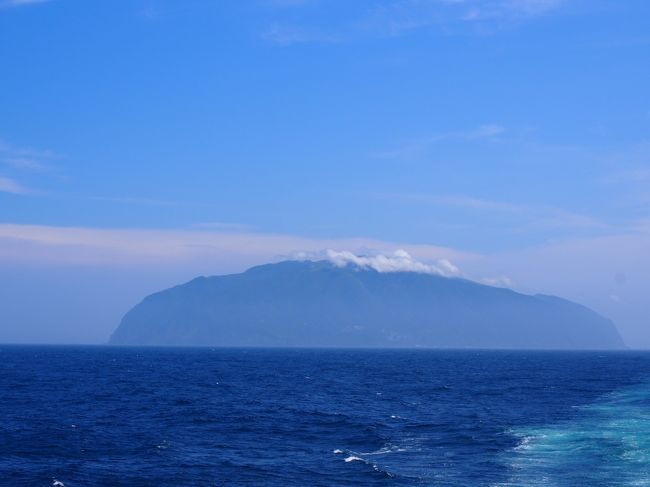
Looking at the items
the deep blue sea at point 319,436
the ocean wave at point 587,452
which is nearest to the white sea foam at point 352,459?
the deep blue sea at point 319,436

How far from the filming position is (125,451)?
67.7 metres

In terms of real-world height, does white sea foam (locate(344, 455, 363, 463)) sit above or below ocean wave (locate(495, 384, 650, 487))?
below

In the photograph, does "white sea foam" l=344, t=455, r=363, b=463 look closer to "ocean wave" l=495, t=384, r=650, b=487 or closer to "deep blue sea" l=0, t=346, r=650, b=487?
"deep blue sea" l=0, t=346, r=650, b=487

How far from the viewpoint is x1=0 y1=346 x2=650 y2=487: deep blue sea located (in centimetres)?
5891

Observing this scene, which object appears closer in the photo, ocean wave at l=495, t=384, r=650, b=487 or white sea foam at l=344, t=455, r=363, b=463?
ocean wave at l=495, t=384, r=650, b=487

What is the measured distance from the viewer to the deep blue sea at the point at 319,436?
58.9m

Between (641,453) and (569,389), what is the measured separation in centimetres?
7623

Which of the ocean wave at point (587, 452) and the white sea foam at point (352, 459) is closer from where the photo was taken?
the ocean wave at point (587, 452)

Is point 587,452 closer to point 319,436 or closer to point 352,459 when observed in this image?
point 352,459

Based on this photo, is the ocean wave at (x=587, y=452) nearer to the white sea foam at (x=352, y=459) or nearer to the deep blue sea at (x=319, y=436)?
the deep blue sea at (x=319, y=436)

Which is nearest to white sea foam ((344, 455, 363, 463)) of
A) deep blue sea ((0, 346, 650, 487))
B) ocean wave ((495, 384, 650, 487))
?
deep blue sea ((0, 346, 650, 487))

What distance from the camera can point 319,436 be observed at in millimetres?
79500

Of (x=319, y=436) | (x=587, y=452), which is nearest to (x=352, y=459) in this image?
(x=319, y=436)

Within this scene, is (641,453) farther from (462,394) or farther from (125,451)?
(462,394)
